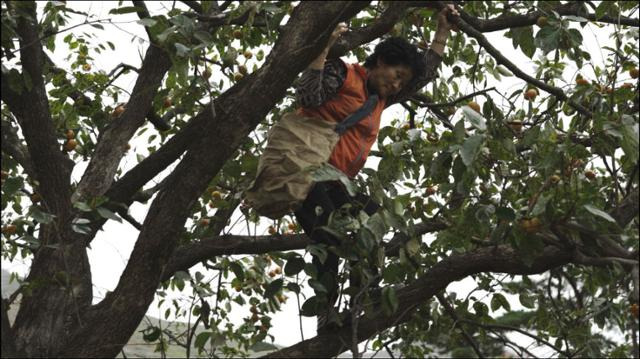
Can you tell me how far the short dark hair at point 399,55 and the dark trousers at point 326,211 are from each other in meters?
0.50

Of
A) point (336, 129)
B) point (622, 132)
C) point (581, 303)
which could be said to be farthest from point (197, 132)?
point (581, 303)

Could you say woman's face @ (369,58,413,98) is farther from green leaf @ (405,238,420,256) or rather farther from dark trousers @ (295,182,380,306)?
green leaf @ (405,238,420,256)

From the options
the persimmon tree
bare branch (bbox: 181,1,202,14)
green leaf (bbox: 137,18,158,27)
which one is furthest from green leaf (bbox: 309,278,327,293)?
bare branch (bbox: 181,1,202,14)

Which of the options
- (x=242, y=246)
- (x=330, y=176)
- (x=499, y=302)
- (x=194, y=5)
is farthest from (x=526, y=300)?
(x=194, y=5)

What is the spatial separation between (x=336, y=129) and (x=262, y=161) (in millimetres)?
288

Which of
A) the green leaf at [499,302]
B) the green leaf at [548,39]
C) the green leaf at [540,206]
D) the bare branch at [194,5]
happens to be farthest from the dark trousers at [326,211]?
the bare branch at [194,5]

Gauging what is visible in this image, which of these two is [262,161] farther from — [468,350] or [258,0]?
[468,350]

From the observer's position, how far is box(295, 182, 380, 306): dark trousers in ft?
11.0

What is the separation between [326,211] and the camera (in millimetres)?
3354

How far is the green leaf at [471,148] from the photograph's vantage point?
2888 mm

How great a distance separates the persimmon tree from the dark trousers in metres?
0.08

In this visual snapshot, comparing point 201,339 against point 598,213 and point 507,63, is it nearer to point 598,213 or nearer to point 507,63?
point 598,213

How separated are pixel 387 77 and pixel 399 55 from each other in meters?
0.09

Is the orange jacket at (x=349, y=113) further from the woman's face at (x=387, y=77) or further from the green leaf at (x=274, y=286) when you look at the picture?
the green leaf at (x=274, y=286)
